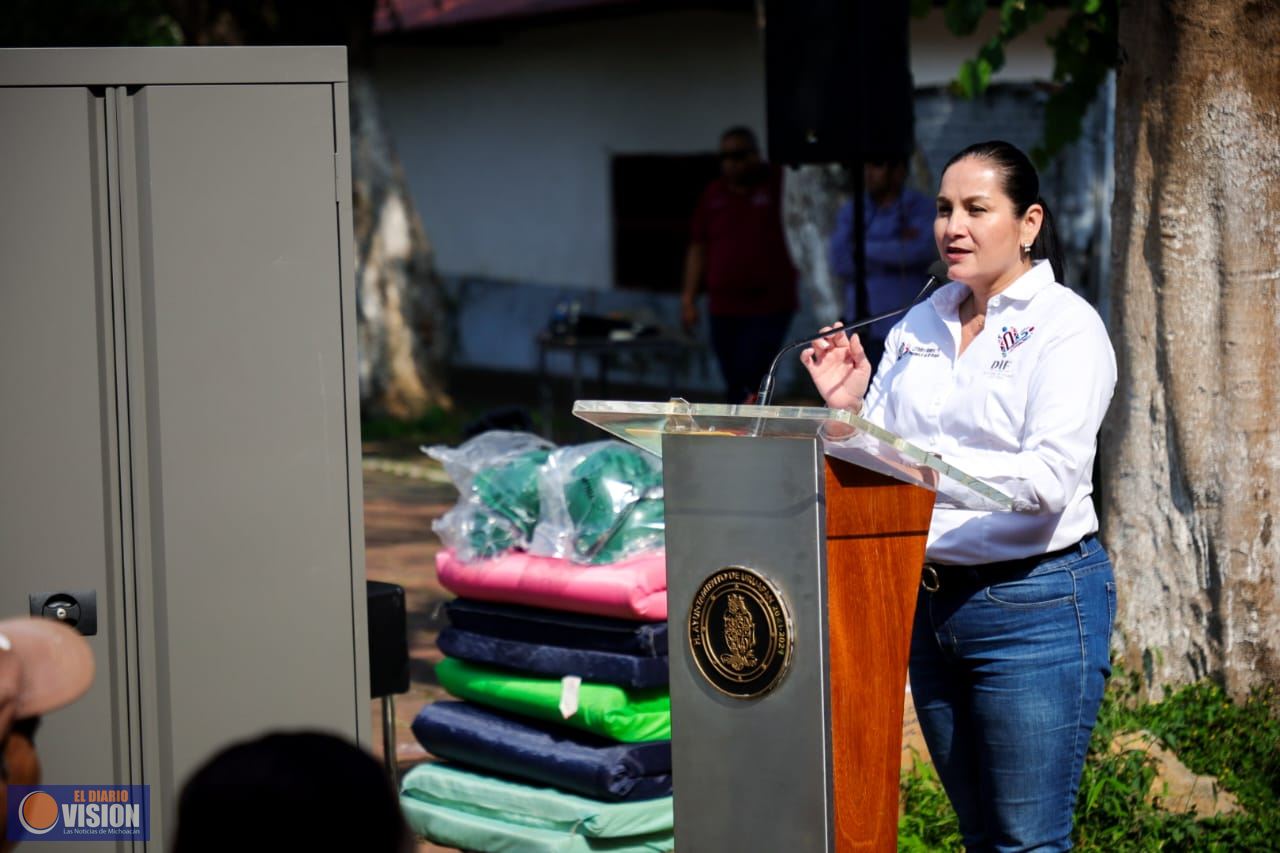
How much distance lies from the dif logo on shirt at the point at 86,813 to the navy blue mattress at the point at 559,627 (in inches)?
55.1

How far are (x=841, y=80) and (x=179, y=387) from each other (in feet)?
16.0

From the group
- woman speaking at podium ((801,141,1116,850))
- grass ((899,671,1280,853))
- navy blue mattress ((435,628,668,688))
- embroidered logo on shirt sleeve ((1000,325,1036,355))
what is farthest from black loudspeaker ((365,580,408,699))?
embroidered logo on shirt sleeve ((1000,325,1036,355))

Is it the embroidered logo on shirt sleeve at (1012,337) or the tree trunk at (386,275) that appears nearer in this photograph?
the embroidered logo on shirt sleeve at (1012,337)

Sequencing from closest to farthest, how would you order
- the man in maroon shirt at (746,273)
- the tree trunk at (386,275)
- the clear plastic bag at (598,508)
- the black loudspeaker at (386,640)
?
the black loudspeaker at (386,640), the clear plastic bag at (598,508), the man in maroon shirt at (746,273), the tree trunk at (386,275)

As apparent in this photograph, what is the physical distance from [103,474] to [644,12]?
1336 cm

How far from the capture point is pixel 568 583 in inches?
172

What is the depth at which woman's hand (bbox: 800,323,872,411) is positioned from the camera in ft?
10.3

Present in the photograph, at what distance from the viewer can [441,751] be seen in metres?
4.70

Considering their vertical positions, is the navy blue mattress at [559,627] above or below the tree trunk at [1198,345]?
below

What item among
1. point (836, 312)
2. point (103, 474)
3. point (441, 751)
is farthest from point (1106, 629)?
point (836, 312)

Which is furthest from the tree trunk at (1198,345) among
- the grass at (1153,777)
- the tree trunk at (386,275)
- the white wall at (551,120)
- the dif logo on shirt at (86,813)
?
the white wall at (551,120)

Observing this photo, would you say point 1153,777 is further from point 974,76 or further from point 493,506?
point 974,76

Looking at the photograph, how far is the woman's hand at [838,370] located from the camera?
10.3ft

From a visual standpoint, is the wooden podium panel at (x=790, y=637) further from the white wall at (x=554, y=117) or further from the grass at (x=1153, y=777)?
the white wall at (x=554, y=117)
